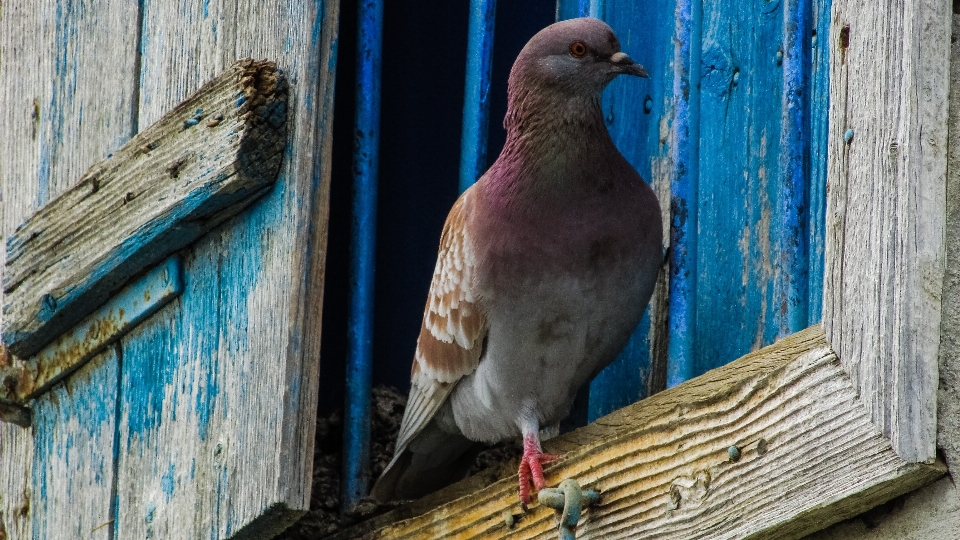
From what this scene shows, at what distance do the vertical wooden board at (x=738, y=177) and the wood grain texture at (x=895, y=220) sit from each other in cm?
65

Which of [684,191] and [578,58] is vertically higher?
[578,58]

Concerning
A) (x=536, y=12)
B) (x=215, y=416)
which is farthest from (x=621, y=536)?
(x=536, y=12)

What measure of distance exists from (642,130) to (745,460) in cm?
118

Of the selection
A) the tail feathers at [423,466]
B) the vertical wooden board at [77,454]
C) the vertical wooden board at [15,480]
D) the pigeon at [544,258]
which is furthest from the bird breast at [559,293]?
the vertical wooden board at [15,480]

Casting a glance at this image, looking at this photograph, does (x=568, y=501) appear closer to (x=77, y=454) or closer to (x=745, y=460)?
(x=745, y=460)

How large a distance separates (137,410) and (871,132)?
6.23ft

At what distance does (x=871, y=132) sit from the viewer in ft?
5.30

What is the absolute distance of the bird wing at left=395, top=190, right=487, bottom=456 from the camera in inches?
103

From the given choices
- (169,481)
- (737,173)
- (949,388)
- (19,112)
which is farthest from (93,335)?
(949,388)

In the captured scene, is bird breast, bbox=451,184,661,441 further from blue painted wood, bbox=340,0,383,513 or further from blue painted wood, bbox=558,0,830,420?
blue painted wood, bbox=340,0,383,513

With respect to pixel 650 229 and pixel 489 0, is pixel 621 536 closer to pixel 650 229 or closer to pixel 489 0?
pixel 650 229

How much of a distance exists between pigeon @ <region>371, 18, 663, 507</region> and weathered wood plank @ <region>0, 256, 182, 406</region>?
636 mm

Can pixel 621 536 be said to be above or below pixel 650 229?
below

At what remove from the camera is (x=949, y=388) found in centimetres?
149
